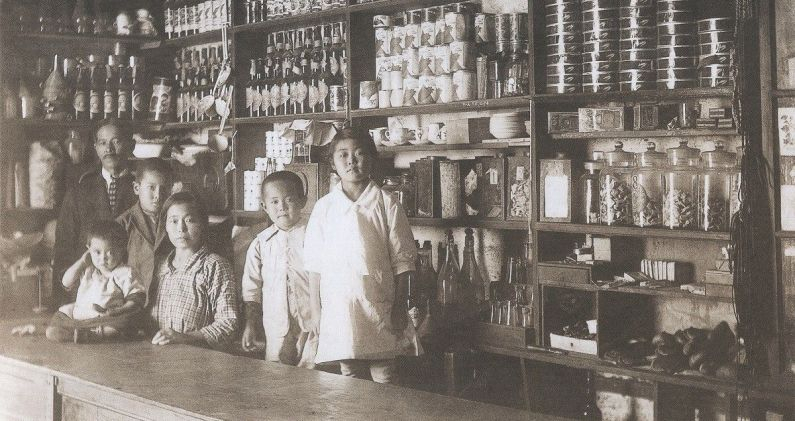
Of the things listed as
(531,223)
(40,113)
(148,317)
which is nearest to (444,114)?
(531,223)

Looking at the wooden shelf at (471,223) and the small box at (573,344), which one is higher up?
the wooden shelf at (471,223)

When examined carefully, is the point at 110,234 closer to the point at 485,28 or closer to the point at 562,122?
the point at 485,28

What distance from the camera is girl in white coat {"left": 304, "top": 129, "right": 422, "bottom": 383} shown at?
3420 millimetres

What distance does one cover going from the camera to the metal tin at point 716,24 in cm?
289

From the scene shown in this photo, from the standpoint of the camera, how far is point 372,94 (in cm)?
391

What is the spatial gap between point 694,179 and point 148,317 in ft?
7.62

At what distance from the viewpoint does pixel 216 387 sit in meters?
2.50

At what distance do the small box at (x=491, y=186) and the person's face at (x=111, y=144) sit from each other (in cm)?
217

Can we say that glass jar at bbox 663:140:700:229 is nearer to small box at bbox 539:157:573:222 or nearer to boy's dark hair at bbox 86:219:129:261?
small box at bbox 539:157:573:222

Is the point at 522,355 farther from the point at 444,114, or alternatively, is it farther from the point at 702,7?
the point at 702,7

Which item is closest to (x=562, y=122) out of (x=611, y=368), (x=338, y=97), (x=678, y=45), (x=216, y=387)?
(x=678, y=45)

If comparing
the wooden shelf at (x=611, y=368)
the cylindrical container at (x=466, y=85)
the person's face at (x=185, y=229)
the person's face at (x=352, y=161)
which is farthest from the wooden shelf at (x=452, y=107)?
the wooden shelf at (x=611, y=368)

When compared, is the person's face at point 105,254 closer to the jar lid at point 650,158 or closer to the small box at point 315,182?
the small box at point 315,182

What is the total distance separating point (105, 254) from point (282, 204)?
782mm
